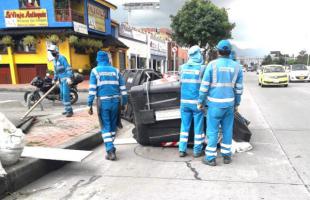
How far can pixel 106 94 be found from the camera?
5270 millimetres

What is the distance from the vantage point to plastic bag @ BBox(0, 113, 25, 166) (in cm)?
409

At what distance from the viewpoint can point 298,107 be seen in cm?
1082

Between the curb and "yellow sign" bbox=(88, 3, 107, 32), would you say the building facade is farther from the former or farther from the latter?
the curb

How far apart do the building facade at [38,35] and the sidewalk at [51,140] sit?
1371 centimetres

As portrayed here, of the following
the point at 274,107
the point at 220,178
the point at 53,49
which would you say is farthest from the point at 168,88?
the point at 274,107

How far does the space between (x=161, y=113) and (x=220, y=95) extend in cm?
129

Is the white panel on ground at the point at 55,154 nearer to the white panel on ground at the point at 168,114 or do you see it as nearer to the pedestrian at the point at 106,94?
the pedestrian at the point at 106,94

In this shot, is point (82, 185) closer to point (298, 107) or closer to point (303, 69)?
point (298, 107)

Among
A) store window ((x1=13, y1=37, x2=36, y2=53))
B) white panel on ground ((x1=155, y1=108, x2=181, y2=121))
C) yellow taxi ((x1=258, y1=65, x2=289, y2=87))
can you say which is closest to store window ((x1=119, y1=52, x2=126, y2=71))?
store window ((x1=13, y1=37, x2=36, y2=53))

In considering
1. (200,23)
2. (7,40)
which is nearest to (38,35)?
(7,40)

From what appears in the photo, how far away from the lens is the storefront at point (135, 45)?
3122 centimetres

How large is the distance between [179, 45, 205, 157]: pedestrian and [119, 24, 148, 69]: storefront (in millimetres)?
25723

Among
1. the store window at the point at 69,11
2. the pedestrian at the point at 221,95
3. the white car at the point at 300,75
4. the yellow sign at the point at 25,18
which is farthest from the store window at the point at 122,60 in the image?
the pedestrian at the point at 221,95

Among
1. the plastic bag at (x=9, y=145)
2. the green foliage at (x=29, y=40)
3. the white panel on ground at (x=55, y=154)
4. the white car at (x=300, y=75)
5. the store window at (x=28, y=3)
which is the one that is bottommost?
the white car at (x=300, y=75)
